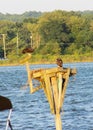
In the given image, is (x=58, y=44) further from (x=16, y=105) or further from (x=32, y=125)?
(x=32, y=125)

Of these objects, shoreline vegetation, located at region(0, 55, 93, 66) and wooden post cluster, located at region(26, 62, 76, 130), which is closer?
wooden post cluster, located at region(26, 62, 76, 130)

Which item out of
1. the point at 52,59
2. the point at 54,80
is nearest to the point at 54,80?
the point at 54,80

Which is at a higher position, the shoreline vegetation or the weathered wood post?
the weathered wood post

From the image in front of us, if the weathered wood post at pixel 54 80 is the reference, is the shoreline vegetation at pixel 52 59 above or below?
below

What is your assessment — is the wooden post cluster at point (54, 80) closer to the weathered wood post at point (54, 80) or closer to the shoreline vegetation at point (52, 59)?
the weathered wood post at point (54, 80)

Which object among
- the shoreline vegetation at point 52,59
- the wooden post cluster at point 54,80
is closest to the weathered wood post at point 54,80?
the wooden post cluster at point 54,80

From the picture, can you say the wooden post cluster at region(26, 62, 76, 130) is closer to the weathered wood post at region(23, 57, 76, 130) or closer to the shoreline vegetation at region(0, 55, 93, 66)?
the weathered wood post at region(23, 57, 76, 130)

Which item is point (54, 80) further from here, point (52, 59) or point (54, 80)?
point (52, 59)

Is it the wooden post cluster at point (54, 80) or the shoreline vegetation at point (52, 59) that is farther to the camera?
the shoreline vegetation at point (52, 59)

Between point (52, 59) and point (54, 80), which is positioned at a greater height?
point (54, 80)

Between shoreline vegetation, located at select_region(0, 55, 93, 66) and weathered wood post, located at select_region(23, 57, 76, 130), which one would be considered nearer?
weathered wood post, located at select_region(23, 57, 76, 130)

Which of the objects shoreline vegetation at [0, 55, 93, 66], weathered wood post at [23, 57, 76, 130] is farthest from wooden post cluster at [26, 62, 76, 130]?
shoreline vegetation at [0, 55, 93, 66]

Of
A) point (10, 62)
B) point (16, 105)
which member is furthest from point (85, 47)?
point (16, 105)

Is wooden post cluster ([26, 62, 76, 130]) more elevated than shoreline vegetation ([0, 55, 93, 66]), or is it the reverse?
wooden post cluster ([26, 62, 76, 130])
